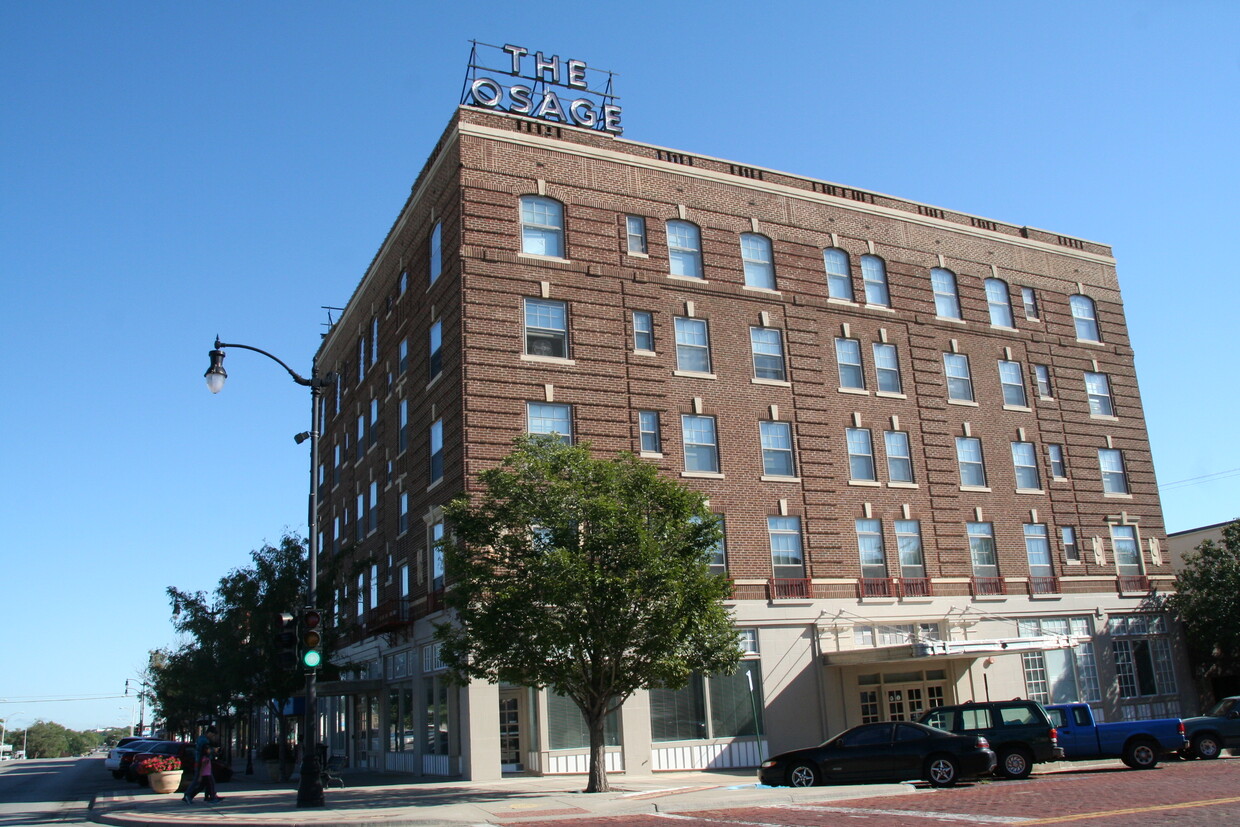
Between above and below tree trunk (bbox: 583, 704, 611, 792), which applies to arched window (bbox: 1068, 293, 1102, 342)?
above

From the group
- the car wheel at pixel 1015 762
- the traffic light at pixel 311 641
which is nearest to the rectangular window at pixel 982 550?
the car wheel at pixel 1015 762

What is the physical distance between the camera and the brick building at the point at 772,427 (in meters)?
29.4

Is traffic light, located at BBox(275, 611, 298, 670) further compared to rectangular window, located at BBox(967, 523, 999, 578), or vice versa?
rectangular window, located at BBox(967, 523, 999, 578)

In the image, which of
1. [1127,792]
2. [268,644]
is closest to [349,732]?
[268,644]

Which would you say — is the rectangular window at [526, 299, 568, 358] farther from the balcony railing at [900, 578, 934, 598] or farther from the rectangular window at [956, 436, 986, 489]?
the rectangular window at [956, 436, 986, 489]

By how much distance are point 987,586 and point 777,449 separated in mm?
8733

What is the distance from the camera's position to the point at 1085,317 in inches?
1607

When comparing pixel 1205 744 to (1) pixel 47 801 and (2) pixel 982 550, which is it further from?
(1) pixel 47 801

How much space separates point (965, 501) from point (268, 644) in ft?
75.9

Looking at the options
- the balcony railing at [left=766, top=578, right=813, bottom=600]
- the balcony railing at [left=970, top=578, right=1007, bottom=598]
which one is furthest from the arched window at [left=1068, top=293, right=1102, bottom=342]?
the balcony railing at [left=766, top=578, right=813, bottom=600]

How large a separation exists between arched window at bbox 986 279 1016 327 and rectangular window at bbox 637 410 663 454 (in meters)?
15.2

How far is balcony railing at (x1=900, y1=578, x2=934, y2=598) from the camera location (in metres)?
32.5

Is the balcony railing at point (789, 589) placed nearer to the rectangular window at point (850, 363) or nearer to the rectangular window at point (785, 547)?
the rectangular window at point (785, 547)

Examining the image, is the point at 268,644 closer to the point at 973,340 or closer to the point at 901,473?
the point at 901,473
